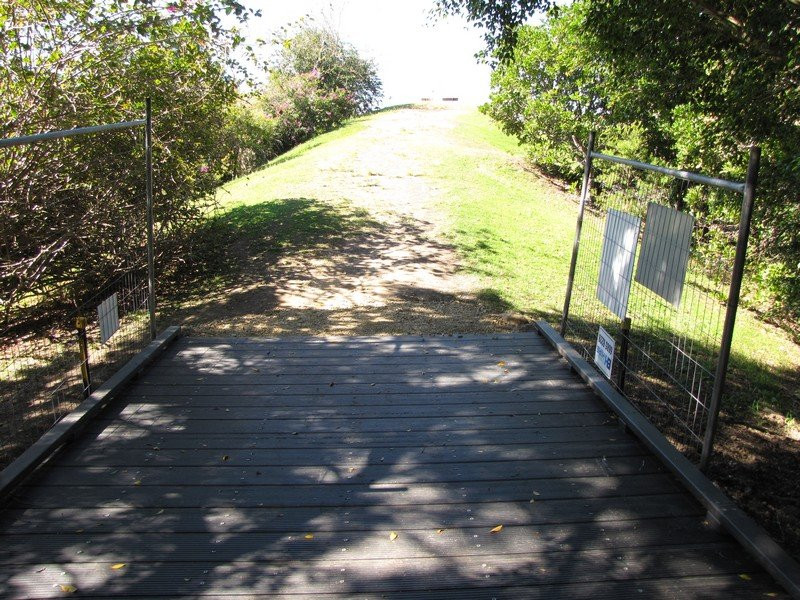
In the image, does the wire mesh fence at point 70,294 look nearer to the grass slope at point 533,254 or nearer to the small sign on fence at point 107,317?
the small sign on fence at point 107,317

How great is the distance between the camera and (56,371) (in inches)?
239

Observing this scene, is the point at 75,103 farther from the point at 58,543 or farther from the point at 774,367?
the point at 774,367

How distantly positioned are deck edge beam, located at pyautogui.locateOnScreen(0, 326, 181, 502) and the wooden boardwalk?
0.24 ft

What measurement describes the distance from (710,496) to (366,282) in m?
5.64

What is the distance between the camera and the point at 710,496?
312 cm

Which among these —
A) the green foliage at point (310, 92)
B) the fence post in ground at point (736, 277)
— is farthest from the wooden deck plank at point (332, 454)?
the green foliage at point (310, 92)

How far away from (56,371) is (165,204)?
3.18 meters

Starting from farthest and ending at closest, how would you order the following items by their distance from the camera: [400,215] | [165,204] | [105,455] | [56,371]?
[400,215] < [165,204] < [56,371] < [105,455]

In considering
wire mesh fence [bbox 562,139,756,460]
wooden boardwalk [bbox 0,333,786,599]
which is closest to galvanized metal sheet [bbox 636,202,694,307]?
wire mesh fence [bbox 562,139,756,460]

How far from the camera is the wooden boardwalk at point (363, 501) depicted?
106 inches

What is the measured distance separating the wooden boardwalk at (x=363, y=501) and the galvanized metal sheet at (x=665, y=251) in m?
0.96

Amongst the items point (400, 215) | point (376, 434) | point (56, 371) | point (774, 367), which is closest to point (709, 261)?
point (376, 434)

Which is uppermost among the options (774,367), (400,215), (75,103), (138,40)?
(138,40)

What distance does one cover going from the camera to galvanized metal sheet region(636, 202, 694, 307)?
3.63 metres
